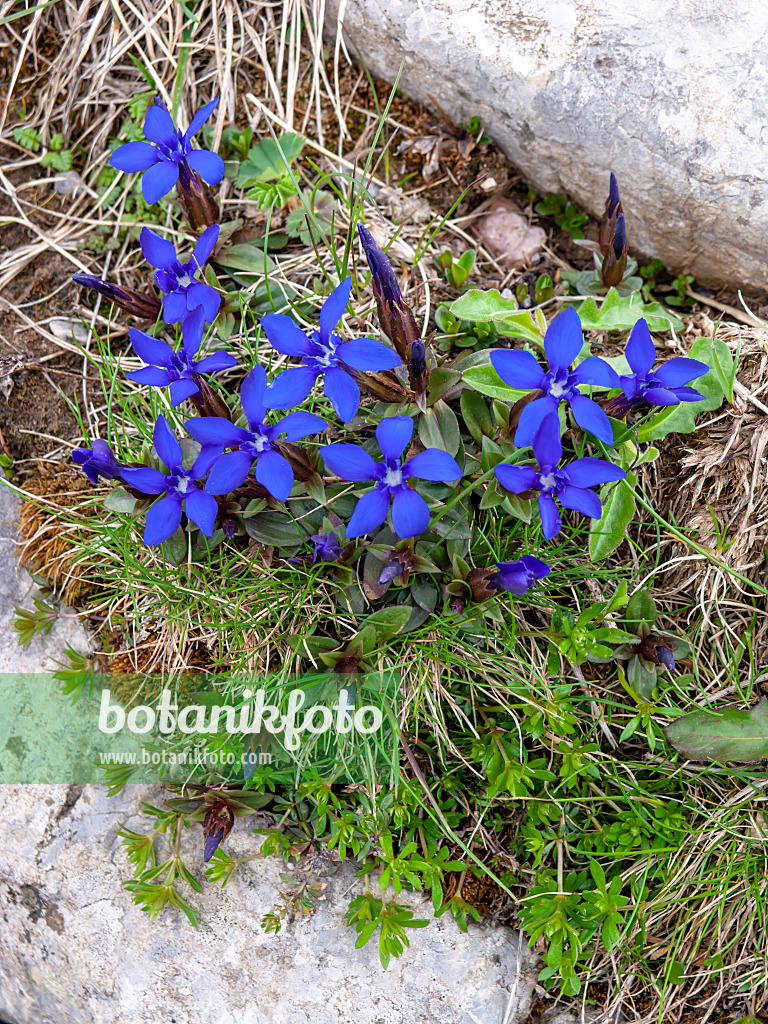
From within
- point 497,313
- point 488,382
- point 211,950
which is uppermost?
point 497,313

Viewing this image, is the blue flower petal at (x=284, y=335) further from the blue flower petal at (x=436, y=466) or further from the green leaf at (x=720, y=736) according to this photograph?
the green leaf at (x=720, y=736)

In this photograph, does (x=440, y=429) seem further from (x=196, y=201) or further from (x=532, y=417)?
(x=196, y=201)

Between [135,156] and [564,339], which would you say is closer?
[564,339]

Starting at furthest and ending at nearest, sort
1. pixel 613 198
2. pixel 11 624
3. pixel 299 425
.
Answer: pixel 11 624, pixel 613 198, pixel 299 425

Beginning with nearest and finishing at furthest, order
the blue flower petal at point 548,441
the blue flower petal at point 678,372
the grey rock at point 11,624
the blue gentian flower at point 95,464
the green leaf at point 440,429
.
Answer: the blue flower petal at point 548,441 < the blue flower petal at point 678,372 < the blue gentian flower at point 95,464 < the green leaf at point 440,429 < the grey rock at point 11,624

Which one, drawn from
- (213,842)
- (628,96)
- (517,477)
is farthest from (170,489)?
(628,96)

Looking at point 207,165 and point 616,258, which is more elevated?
point 616,258

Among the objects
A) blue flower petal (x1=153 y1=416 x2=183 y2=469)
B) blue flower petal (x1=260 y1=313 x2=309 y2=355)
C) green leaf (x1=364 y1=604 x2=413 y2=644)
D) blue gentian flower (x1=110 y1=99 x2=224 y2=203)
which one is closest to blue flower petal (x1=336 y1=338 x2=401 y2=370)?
blue flower petal (x1=260 y1=313 x2=309 y2=355)

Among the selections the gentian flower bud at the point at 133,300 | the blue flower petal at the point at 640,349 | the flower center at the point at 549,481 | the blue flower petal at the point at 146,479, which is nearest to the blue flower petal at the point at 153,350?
the blue flower petal at the point at 146,479
